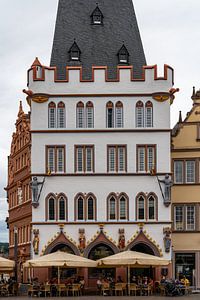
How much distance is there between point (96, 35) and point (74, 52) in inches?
124

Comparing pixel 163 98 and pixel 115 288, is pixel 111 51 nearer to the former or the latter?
pixel 163 98

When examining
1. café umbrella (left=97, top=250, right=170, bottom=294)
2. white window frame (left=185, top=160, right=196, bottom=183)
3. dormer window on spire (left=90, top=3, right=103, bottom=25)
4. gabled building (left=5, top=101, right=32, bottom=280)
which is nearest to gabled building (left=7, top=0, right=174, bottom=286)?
white window frame (left=185, top=160, right=196, bottom=183)

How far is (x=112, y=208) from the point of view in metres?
69.7

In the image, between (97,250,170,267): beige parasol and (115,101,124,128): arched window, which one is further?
(115,101,124,128): arched window

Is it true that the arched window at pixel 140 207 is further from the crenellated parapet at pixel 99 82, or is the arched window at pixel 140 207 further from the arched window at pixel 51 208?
the crenellated parapet at pixel 99 82

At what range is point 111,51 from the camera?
75.0 metres

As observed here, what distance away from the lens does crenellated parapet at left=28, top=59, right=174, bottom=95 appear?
70688mm

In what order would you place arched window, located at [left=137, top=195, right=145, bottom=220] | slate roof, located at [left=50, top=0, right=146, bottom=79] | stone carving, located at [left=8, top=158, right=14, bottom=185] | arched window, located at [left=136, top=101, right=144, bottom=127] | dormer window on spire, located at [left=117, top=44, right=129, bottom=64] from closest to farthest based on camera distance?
arched window, located at [left=137, top=195, right=145, bottom=220], arched window, located at [left=136, top=101, right=144, bottom=127], slate roof, located at [left=50, top=0, right=146, bottom=79], dormer window on spire, located at [left=117, top=44, right=129, bottom=64], stone carving, located at [left=8, top=158, right=14, bottom=185]

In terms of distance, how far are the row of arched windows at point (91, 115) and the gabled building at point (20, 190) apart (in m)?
9.38

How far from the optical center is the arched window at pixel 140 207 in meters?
69.6

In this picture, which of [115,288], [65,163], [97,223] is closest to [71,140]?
[65,163]

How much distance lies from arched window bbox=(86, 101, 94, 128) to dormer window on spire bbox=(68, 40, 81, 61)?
5.27 metres

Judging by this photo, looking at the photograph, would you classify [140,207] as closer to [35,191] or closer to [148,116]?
[148,116]

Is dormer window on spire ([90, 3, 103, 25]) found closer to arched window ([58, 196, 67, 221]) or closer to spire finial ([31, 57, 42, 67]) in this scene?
spire finial ([31, 57, 42, 67])
